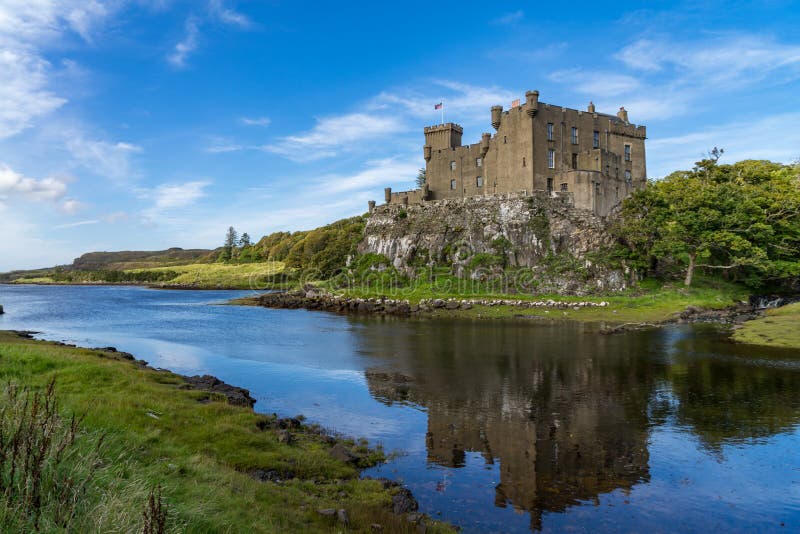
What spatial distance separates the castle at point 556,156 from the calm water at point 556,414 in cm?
3030

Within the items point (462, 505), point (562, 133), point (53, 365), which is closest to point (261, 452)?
point (462, 505)

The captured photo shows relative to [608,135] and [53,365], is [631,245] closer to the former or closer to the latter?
[608,135]

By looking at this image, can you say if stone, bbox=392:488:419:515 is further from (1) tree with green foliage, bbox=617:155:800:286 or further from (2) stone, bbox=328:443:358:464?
(1) tree with green foliage, bbox=617:155:800:286

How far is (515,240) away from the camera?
217 feet

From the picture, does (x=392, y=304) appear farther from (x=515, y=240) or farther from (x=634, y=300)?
(x=634, y=300)

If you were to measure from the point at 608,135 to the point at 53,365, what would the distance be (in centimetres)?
7158

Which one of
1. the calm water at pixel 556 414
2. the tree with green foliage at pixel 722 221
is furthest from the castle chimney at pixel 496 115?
the calm water at pixel 556 414

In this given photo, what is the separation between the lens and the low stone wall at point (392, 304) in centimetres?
5389

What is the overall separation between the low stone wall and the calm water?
12687 millimetres

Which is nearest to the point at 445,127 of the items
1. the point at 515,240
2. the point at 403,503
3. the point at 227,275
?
the point at 515,240

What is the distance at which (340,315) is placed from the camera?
6034 cm

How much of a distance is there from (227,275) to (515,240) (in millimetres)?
111206

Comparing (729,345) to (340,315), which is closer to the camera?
(729,345)

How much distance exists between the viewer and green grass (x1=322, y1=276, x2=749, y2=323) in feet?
157
